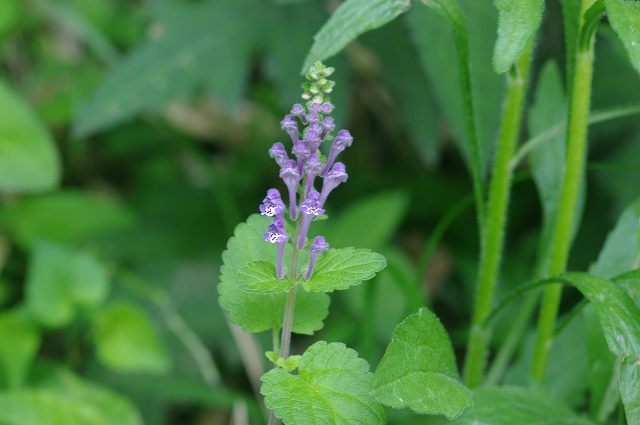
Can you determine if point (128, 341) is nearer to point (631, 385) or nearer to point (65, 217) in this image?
point (65, 217)

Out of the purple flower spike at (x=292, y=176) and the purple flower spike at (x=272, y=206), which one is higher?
the purple flower spike at (x=292, y=176)

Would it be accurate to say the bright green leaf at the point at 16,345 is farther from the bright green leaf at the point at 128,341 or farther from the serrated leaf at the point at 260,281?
the serrated leaf at the point at 260,281

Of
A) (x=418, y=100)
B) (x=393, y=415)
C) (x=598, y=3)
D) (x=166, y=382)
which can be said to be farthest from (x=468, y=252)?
(x=598, y=3)

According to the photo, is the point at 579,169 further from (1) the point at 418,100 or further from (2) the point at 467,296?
(2) the point at 467,296

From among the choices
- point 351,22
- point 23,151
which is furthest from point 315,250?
point 23,151

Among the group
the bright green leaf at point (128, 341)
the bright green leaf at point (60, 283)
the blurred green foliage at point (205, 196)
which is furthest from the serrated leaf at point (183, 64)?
the bright green leaf at point (128, 341)
